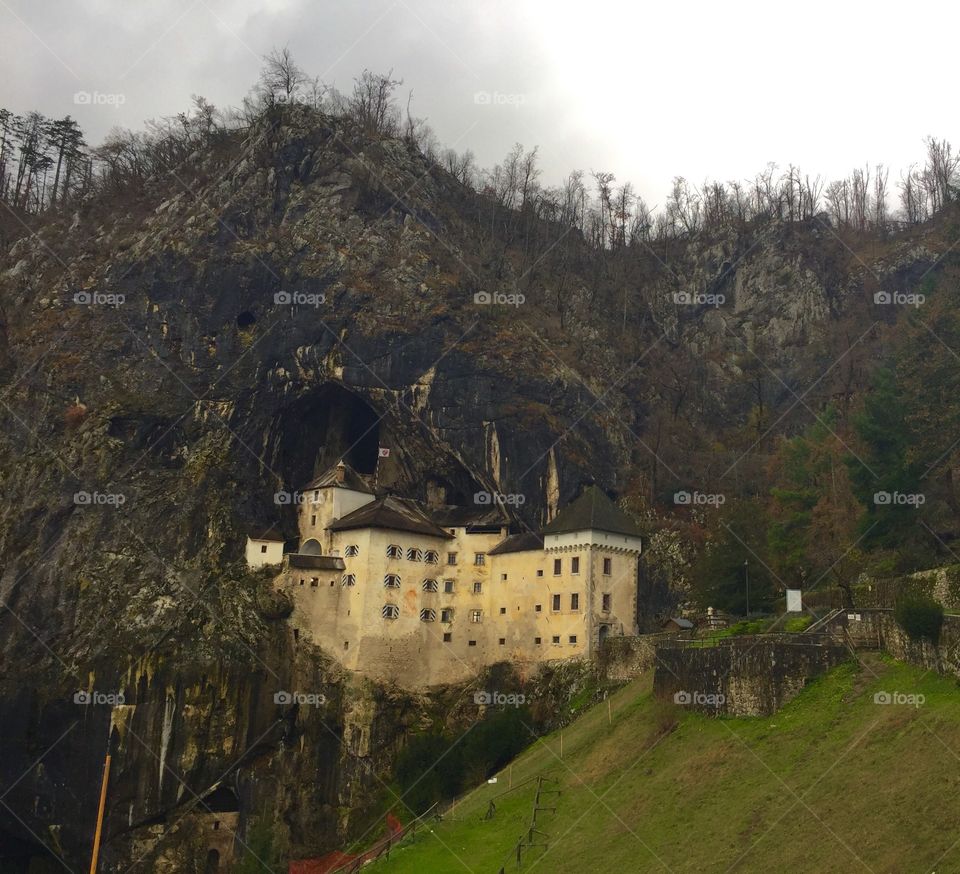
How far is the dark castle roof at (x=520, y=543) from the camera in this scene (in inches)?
2625

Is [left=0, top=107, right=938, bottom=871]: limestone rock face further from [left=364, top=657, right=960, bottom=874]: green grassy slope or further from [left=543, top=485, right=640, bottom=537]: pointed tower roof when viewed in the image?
[left=364, top=657, right=960, bottom=874]: green grassy slope

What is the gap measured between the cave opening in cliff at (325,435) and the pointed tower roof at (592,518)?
47.3 ft

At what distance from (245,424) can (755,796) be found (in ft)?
148

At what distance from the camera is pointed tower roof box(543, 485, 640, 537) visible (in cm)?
6481

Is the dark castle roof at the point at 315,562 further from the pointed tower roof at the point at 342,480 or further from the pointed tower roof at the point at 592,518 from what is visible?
the pointed tower roof at the point at 592,518

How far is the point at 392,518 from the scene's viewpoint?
67.6 metres

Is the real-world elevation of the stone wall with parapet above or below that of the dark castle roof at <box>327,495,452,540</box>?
below

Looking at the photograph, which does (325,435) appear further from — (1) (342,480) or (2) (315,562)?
(2) (315,562)

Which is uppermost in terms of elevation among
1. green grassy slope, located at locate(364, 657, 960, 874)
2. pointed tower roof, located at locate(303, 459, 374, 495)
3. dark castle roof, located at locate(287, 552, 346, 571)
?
pointed tower roof, located at locate(303, 459, 374, 495)

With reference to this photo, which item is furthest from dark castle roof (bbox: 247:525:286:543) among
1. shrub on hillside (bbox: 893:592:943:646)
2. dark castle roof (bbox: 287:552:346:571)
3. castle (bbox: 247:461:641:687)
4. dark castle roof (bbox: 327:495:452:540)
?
shrub on hillside (bbox: 893:592:943:646)

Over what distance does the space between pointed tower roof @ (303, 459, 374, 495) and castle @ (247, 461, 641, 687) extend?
79.7 inches

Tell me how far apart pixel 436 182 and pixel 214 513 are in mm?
31957

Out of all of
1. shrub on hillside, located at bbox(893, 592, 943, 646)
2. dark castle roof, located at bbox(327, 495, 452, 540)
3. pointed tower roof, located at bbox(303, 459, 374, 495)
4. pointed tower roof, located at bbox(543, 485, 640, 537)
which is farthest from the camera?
pointed tower roof, located at bbox(303, 459, 374, 495)

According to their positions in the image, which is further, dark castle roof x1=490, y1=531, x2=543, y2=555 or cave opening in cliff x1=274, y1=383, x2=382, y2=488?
cave opening in cliff x1=274, y1=383, x2=382, y2=488
